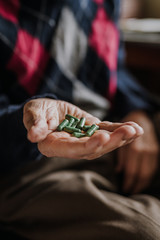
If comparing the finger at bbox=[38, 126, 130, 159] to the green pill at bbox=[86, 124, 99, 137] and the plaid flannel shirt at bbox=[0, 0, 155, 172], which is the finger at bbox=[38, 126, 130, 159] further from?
the plaid flannel shirt at bbox=[0, 0, 155, 172]

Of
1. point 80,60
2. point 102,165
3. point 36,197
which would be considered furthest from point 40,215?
point 80,60

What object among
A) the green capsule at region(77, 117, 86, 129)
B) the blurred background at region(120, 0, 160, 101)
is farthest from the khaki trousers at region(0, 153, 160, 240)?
the blurred background at region(120, 0, 160, 101)

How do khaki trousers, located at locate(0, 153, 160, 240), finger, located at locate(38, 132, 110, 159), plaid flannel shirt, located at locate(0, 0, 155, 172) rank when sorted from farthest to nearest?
1. plaid flannel shirt, located at locate(0, 0, 155, 172)
2. khaki trousers, located at locate(0, 153, 160, 240)
3. finger, located at locate(38, 132, 110, 159)

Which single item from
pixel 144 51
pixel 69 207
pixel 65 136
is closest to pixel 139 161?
pixel 69 207

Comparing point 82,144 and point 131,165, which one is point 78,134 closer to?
point 82,144

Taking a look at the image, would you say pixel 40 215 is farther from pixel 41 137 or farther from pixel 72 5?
pixel 72 5

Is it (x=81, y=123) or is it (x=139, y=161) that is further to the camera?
(x=139, y=161)

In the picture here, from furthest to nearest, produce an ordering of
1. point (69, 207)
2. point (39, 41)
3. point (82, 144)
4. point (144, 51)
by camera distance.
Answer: point (144, 51)
point (39, 41)
point (69, 207)
point (82, 144)
